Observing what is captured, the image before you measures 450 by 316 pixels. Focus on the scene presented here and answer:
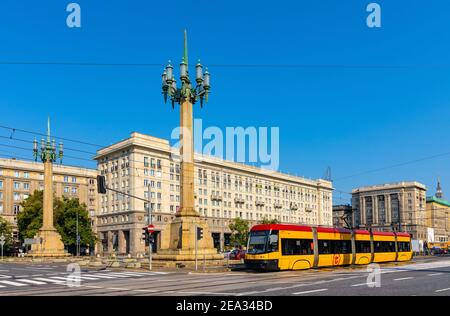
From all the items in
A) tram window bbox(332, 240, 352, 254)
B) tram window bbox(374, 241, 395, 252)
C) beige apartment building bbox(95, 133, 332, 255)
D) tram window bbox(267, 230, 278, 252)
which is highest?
beige apartment building bbox(95, 133, 332, 255)

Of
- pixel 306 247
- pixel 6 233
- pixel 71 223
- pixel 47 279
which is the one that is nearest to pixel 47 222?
pixel 71 223

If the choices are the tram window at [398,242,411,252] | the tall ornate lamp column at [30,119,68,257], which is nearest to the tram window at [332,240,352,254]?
the tram window at [398,242,411,252]

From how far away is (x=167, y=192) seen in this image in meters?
103

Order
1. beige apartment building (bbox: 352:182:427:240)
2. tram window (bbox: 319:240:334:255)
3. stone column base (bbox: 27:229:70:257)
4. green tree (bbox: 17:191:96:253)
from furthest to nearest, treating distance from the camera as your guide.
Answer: beige apartment building (bbox: 352:182:427:240) < green tree (bbox: 17:191:96:253) < stone column base (bbox: 27:229:70:257) < tram window (bbox: 319:240:334:255)

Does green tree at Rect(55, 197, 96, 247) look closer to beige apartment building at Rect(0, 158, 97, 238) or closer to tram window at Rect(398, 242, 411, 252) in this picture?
beige apartment building at Rect(0, 158, 97, 238)

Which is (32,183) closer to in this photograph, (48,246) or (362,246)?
(48,246)

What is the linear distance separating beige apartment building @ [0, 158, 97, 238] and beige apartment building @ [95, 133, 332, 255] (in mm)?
10636

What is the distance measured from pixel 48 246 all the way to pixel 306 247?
42.3 metres

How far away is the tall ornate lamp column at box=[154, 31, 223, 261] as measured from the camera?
128ft

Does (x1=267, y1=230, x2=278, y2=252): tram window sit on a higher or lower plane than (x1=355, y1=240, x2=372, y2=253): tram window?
higher

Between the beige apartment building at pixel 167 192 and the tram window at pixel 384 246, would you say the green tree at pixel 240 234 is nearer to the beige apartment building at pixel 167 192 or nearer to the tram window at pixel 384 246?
the beige apartment building at pixel 167 192

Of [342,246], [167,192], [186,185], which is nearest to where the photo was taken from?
[342,246]

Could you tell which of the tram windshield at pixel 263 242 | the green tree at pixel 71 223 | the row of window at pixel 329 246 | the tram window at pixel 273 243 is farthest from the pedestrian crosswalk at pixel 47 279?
the green tree at pixel 71 223

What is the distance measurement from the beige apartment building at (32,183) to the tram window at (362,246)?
85869mm
